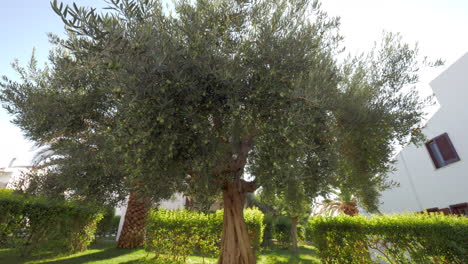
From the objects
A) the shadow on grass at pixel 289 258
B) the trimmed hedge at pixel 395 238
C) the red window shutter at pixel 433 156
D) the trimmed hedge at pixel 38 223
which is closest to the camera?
the trimmed hedge at pixel 395 238

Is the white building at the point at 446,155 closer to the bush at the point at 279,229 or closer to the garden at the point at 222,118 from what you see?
the garden at the point at 222,118

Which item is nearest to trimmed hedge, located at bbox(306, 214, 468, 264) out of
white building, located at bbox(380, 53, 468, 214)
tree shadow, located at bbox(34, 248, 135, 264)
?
white building, located at bbox(380, 53, 468, 214)

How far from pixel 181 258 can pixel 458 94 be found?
61.9 ft

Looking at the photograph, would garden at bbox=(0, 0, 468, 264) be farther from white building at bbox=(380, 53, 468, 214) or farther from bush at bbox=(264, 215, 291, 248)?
bush at bbox=(264, 215, 291, 248)

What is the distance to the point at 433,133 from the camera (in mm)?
16484

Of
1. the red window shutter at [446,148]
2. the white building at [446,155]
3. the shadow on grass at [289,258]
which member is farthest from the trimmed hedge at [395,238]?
the red window shutter at [446,148]

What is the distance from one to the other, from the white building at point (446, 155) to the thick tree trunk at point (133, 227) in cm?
1672

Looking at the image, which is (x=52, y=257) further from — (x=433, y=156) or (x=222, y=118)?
(x=433, y=156)

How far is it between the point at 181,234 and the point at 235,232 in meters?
3.99

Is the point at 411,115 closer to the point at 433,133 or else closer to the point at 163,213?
the point at 433,133

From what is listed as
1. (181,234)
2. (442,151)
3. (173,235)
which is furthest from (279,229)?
(173,235)

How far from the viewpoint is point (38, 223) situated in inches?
440

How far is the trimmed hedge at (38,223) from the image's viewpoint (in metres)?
10.6

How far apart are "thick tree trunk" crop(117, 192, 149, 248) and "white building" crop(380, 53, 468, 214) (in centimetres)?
1672
